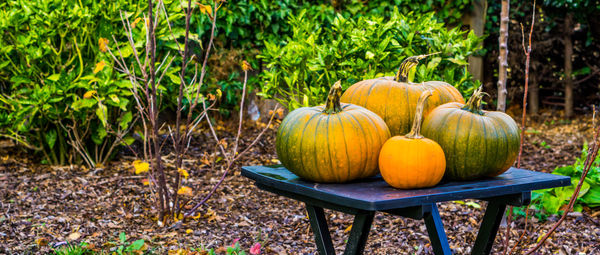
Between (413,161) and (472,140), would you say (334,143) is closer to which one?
(413,161)

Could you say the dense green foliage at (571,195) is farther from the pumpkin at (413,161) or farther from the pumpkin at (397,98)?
the pumpkin at (413,161)

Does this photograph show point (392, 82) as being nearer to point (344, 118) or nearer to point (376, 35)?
point (344, 118)

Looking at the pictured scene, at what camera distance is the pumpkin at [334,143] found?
5.87 ft

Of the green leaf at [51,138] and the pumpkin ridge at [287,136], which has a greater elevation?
the pumpkin ridge at [287,136]

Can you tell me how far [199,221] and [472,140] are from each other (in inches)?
83.5

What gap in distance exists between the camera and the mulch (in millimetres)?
3197

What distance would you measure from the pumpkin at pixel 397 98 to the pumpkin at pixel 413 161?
0.70ft

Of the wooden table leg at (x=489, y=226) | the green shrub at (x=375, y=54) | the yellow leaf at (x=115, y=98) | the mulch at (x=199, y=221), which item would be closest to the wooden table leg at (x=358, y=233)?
the wooden table leg at (x=489, y=226)

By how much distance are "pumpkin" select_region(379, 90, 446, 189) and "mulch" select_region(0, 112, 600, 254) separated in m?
1.50

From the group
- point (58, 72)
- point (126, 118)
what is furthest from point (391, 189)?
point (58, 72)

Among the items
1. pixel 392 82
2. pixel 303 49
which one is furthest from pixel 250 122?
pixel 392 82

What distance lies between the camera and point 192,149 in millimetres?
5152

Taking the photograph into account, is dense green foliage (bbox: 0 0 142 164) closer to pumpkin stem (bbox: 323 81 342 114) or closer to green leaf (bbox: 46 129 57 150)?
green leaf (bbox: 46 129 57 150)

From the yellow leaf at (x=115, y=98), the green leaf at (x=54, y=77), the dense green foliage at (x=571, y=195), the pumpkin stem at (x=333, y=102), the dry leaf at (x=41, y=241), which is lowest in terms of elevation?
the dry leaf at (x=41, y=241)
